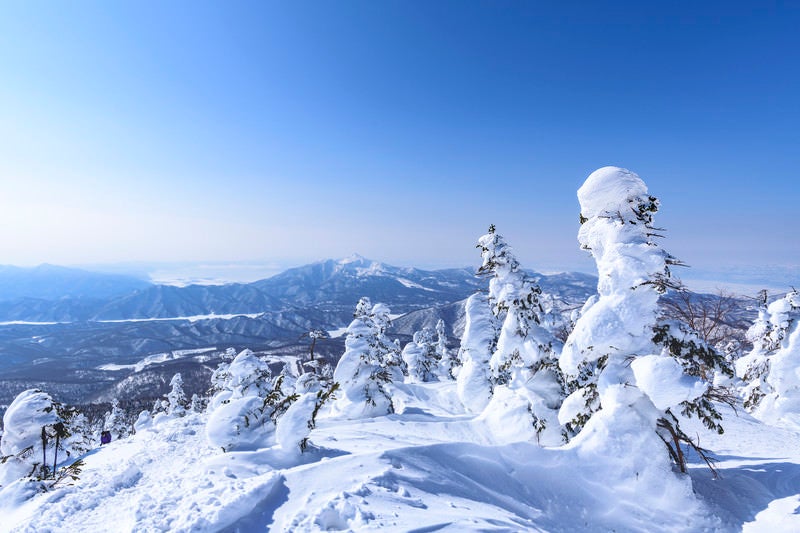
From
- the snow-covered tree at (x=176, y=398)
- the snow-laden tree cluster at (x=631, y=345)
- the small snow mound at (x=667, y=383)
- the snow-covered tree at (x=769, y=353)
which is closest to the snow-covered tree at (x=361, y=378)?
the snow-laden tree cluster at (x=631, y=345)

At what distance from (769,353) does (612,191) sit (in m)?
20.5

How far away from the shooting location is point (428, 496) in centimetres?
752

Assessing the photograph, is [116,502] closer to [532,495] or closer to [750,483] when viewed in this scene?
[532,495]

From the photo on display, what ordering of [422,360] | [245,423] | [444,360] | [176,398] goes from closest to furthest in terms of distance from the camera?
[245,423] < [422,360] < [176,398] < [444,360]

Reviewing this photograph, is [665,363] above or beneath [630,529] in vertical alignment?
above

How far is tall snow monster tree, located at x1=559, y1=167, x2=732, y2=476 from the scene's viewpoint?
848 centimetres

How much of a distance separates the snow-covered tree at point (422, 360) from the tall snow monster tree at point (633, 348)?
39606 mm

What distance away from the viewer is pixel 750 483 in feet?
31.6

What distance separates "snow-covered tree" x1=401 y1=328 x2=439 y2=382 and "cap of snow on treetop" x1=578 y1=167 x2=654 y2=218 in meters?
41.5

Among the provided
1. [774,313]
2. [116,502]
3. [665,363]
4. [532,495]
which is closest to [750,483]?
[665,363]

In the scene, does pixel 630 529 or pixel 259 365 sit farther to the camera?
pixel 259 365

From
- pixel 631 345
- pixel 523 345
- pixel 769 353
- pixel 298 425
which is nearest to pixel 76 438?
pixel 298 425

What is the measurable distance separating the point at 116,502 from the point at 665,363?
14.7m

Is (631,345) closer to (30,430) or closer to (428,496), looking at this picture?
(428,496)
